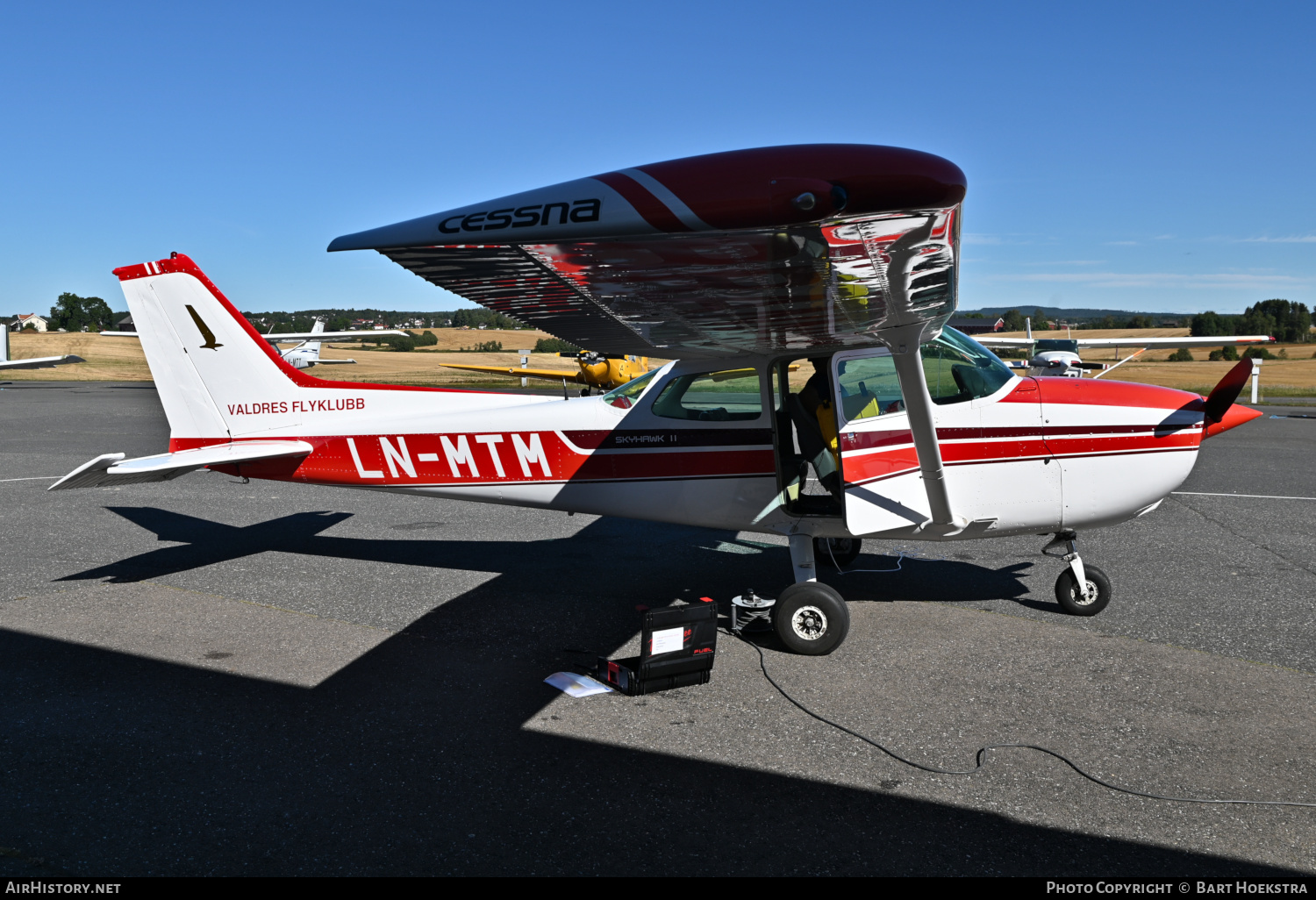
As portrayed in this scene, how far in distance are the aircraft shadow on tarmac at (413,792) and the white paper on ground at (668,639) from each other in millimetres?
633

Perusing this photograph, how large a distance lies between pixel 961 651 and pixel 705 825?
95.8 inches

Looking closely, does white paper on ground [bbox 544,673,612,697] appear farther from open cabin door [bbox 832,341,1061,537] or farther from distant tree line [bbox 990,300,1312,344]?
distant tree line [bbox 990,300,1312,344]

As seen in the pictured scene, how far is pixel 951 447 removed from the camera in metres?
5.39

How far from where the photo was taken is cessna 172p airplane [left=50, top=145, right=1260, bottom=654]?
241cm

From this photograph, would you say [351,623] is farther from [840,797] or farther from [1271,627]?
[1271,627]

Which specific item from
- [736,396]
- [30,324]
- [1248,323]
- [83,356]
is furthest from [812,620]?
[30,324]

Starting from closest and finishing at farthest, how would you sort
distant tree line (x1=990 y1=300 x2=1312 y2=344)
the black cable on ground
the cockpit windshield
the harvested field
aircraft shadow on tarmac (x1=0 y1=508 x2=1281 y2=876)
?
aircraft shadow on tarmac (x1=0 y1=508 x2=1281 y2=876) < the black cable on ground < the cockpit windshield < the harvested field < distant tree line (x1=990 y1=300 x2=1312 y2=344)

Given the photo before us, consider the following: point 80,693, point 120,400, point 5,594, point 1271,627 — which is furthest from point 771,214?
point 120,400

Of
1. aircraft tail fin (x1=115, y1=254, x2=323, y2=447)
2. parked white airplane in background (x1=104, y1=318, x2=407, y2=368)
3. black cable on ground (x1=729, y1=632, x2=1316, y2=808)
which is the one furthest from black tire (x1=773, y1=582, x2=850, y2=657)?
parked white airplane in background (x1=104, y1=318, x2=407, y2=368)

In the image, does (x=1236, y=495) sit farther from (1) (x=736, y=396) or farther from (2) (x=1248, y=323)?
(2) (x=1248, y=323)

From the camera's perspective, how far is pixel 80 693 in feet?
14.5

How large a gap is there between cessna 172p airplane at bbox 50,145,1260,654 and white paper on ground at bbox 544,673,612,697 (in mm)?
1220

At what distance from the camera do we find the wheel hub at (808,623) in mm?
5066

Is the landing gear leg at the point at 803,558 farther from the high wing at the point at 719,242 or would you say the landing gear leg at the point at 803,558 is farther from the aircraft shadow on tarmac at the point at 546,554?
the high wing at the point at 719,242
